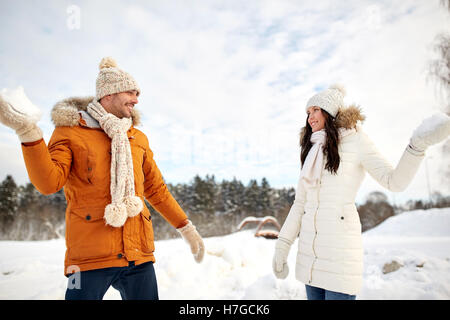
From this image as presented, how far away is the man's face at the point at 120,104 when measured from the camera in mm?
2168

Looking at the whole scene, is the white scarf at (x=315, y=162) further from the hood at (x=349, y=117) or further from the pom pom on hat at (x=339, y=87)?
the pom pom on hat at (x=339, y=87)

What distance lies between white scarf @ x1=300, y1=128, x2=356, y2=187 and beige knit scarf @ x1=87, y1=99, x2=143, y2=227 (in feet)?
3.84

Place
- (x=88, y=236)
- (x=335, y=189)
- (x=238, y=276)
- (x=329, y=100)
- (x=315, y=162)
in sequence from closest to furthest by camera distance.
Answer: (x=88, y=236)
(x=335, y=189)
(x=315, y=162)
(x=329, y=100)
(x=238, y=276)

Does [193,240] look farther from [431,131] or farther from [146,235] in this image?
[431,131]

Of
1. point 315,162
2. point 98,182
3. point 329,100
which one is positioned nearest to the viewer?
point 98,182

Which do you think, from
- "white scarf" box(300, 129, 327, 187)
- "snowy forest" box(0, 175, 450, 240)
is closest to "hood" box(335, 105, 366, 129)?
"white scarf" box(300, 129, 327, 187)

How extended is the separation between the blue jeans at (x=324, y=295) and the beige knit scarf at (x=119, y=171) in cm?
129

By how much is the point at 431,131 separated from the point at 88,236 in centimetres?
207

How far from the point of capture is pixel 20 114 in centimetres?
150

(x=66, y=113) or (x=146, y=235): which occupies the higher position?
(x=66, y=113)

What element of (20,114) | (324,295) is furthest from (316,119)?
(20,114)
